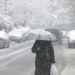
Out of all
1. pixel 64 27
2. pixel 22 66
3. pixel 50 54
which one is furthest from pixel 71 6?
pixel 22 66

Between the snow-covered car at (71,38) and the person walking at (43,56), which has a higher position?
the snow-covered car at (71,38)

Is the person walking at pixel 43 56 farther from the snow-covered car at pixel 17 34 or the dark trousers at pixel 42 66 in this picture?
the snow-covered car at pixel 17 34

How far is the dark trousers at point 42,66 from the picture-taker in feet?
19.1

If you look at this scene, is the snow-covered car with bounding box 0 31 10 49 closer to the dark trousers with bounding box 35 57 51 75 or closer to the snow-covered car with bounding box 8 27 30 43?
the snow-covered car with bounding box 8 27 30 43

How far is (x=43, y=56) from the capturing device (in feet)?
19.1

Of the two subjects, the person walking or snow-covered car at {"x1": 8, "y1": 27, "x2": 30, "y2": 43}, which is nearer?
snow-covered car at {"x1": 8, "y1": 27, "x2": 30, "y2": 43}

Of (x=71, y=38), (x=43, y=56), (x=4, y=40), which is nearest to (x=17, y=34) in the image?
(x=4, y=40)

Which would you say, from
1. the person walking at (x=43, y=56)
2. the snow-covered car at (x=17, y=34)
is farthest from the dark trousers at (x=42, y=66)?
the snow-covered car at (x=17, y=34)

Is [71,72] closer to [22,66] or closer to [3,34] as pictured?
[22,66]

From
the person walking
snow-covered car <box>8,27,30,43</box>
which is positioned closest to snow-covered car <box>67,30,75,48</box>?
the person walking

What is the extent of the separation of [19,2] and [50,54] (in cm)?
71

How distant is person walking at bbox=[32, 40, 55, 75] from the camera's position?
19.0 ft

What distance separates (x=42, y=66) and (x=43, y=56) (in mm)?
118

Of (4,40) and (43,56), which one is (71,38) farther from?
(4,40)
